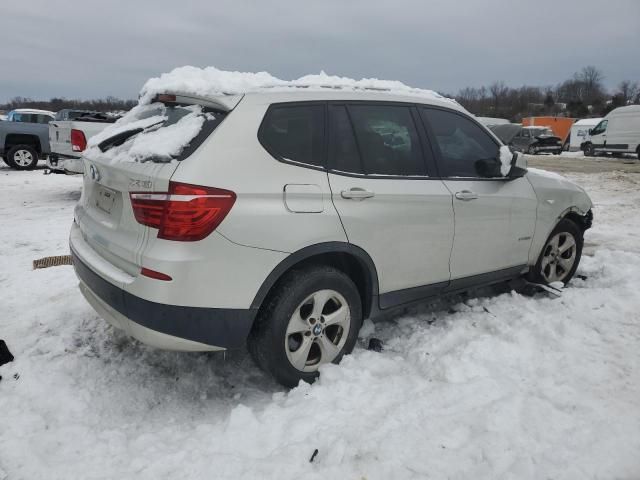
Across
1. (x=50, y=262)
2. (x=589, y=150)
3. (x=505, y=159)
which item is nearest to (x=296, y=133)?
(x=505, y=159)

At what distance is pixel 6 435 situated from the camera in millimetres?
2463

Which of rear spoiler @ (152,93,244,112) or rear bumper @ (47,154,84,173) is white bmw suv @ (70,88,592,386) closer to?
rear spoiler @ (152,93,244,112)

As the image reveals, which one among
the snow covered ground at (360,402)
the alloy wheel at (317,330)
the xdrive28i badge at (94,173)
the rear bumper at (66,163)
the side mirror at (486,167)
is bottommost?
the snow covered ground at (360,402)

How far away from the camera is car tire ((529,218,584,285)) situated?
14.5ft

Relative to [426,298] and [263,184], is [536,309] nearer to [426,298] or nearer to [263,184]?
[426,298]

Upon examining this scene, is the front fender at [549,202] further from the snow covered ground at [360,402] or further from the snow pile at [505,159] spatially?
the snow covered ground at [360,402]

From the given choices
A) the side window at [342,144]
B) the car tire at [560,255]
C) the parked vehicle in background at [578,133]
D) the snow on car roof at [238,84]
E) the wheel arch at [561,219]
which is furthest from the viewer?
the parked vehicle in background at [578,133]

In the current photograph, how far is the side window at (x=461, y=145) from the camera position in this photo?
3.53m

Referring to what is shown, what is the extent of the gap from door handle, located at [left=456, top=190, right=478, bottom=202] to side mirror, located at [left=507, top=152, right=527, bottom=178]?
488 millimetres

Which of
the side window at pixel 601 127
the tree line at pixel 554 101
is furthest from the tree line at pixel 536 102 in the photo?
the side window at pixel 601 127

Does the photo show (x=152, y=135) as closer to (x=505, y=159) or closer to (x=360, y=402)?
(x=360, y=402)

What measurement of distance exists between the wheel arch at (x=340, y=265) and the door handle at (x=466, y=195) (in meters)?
0.92

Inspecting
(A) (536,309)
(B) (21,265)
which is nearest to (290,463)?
(A) (536,309)

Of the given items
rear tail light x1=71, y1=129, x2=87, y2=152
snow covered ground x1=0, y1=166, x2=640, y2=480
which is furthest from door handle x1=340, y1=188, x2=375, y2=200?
rear tail light x1=71, y1=129, x2=87, y2=152
